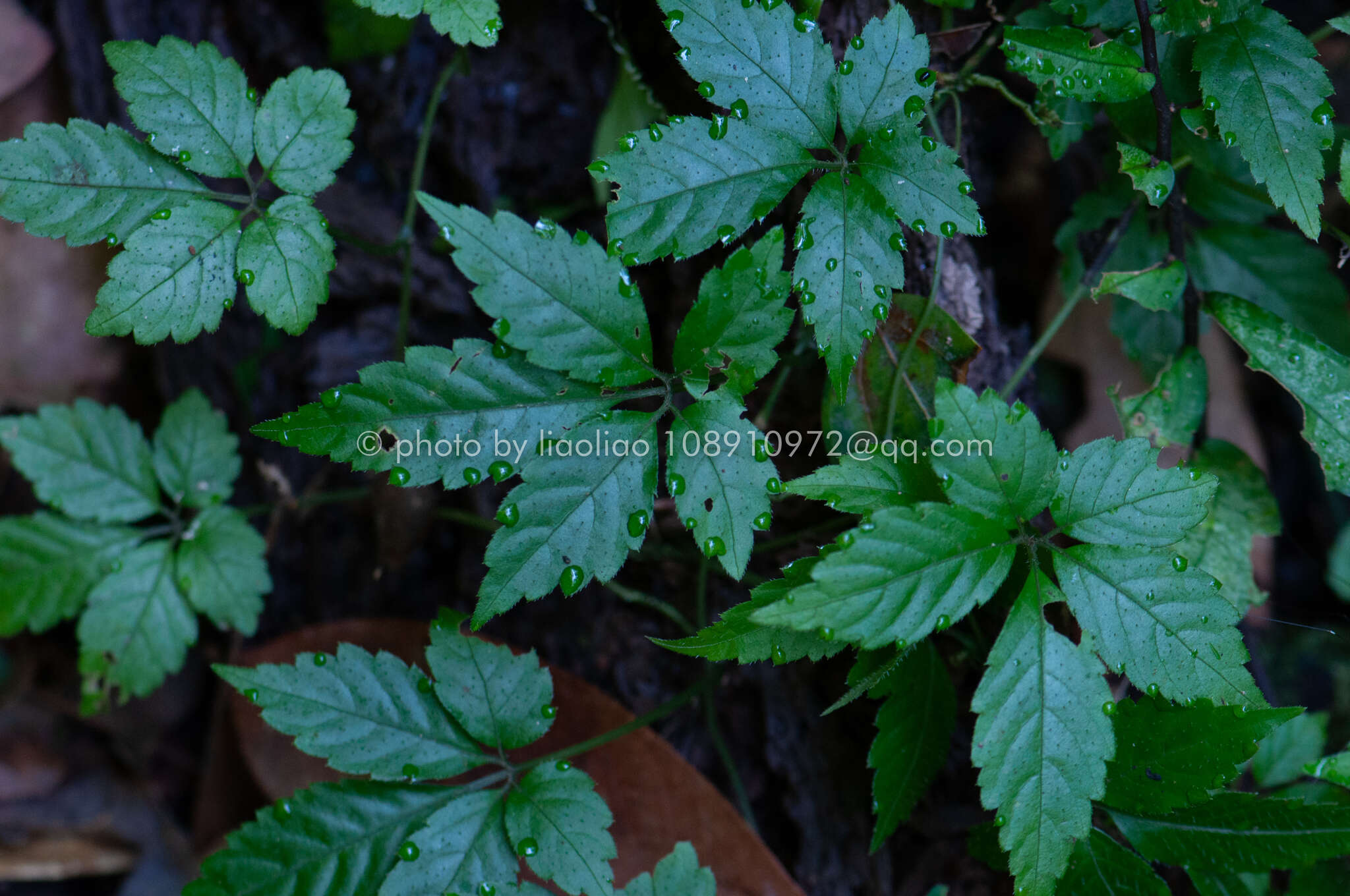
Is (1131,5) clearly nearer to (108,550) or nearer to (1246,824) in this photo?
(1246,824)

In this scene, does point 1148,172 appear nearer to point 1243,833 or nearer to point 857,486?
point 857,486

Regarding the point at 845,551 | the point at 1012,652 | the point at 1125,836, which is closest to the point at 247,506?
the point at 845,551

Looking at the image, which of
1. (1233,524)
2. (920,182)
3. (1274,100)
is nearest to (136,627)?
(920,182)

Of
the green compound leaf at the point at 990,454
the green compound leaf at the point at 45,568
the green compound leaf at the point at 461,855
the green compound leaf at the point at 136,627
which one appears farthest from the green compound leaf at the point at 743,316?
the green compound leaf at the point at 45,568

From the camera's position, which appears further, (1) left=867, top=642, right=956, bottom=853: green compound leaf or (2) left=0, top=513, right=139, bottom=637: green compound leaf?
(2) left=0, top=513, right=139, bottom=637: green compound leaf

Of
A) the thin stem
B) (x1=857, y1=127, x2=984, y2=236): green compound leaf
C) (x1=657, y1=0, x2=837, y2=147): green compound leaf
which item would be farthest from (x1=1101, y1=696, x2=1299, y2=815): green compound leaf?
(x1=657, y1=0, x2=837, y2=147): green compound leaf

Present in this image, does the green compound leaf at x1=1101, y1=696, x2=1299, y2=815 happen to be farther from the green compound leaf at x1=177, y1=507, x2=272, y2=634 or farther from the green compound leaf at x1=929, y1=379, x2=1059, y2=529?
the green compound leaf at x1=177, y1=507, x2=272, y2=634
